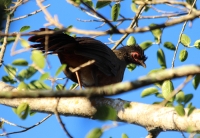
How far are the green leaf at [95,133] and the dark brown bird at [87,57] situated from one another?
1426 mm

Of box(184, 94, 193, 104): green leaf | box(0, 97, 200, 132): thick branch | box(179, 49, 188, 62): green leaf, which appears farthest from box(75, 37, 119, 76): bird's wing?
box(184, 94, 193, 104): green leaf

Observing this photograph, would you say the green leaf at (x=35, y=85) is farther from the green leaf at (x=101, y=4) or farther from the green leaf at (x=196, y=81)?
the green leaf at (x=196, y=81)

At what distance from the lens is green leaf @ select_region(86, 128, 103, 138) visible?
1.83 m

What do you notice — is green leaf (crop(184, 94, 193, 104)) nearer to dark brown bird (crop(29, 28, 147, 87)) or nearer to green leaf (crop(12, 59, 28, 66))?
green leaf (crop(12, 59, 28, 66))

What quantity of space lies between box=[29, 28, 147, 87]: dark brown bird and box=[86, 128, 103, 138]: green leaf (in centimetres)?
143

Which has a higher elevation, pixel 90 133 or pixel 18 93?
pixel 18 93

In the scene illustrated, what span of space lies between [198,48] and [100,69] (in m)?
0.92

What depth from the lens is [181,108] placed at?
230cm

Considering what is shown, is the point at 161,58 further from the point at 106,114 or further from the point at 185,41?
the point at 106,114

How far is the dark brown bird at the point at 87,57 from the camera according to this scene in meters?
3.40

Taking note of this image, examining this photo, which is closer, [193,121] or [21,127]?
[193,121]

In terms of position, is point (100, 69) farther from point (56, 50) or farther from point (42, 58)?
point (42, 58)

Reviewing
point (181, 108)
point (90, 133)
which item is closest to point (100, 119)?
point (90, 133)

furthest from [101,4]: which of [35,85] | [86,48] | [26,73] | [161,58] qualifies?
[26,73]
